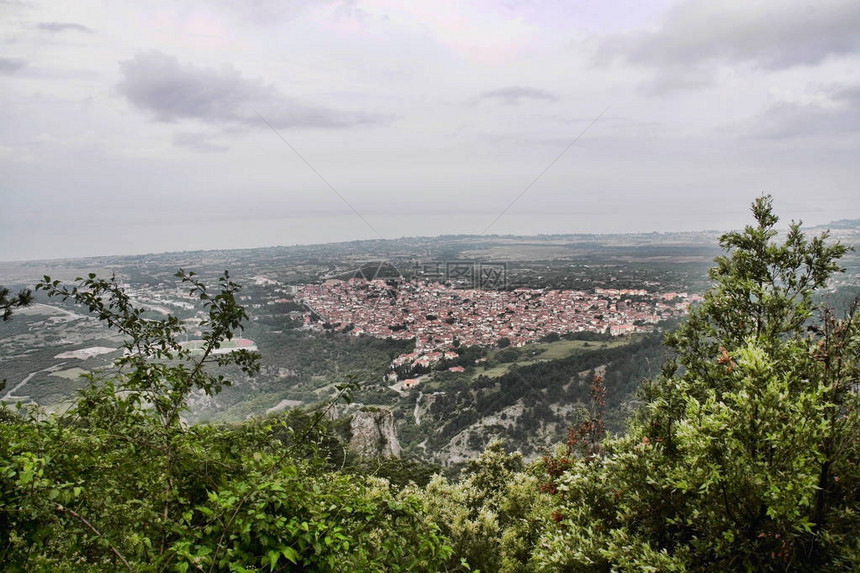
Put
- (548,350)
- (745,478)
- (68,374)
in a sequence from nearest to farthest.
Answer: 1. (745,478)
2. (68,374)
3. (548,350)

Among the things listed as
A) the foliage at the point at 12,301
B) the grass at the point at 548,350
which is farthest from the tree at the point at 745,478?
the grass at the point at 548,350

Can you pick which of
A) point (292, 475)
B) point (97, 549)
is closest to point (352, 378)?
point (292, 475)

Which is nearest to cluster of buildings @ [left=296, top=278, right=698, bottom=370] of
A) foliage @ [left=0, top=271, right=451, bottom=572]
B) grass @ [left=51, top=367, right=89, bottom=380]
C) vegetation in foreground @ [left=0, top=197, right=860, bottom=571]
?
grass @ [left=51, top=367, right=89, bottom=380]

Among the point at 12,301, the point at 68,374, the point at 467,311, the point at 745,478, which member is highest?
the point at 12,301

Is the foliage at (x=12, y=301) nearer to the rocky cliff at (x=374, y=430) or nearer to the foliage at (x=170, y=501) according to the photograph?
the foliage at (x=170, y=501)

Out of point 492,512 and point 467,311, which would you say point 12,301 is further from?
point 467,311

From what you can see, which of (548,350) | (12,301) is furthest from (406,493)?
(548,350)

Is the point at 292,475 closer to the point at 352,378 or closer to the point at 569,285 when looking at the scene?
the point at 352,378
